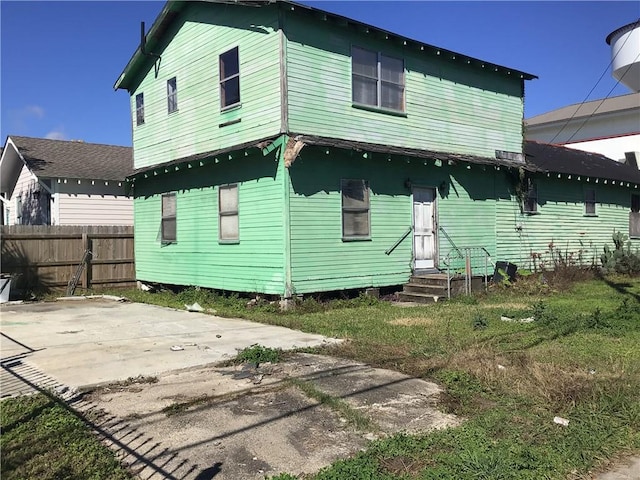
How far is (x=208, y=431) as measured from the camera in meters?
4.33

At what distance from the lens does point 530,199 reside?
16.8 metres

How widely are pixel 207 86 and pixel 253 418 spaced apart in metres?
10.2

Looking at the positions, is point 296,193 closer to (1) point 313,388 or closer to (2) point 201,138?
(2) point 201,138

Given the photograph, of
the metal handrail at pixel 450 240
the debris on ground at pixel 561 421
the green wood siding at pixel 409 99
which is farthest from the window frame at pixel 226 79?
the debris on ground at pixel 561 421

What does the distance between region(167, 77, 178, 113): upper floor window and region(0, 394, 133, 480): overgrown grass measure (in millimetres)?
10846

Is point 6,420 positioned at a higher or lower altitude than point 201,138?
lower

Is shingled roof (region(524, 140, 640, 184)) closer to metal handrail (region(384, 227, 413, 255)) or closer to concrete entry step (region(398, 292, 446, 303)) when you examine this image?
metal handrail (region(384, 227, 413, 255))

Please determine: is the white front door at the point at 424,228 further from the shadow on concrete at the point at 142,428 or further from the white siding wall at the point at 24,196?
the white siding wall at the point at 24,196

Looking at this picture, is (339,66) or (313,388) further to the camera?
(339,66)

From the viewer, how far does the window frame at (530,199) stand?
16.5 metres

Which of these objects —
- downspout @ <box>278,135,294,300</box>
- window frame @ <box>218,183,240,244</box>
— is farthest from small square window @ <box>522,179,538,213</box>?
window frame @ <box>218,183,240,244</box>

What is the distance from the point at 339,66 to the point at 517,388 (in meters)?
8.63

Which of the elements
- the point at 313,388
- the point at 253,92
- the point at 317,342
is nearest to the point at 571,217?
the point at 253,92

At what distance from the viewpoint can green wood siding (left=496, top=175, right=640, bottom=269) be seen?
52.7 ft
